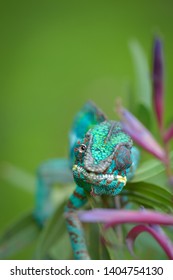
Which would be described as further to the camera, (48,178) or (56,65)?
(56,65)

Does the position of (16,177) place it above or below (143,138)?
above

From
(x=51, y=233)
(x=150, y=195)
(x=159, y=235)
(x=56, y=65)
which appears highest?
(x=56, y=65)


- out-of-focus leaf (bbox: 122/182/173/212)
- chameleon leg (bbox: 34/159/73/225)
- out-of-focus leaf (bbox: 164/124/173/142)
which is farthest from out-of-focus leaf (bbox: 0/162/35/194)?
out-of-focus leaf (bbox: 164/124/173/142)

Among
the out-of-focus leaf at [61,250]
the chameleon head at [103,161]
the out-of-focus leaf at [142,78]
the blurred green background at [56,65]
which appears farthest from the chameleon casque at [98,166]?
the blurred green background at [56,65]

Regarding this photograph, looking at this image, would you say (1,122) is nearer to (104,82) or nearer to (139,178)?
(104,82)

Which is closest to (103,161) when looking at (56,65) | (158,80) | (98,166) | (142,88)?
(98,166)

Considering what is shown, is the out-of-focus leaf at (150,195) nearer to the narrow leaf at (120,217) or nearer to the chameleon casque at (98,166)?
the chameleon casque at (98,166)

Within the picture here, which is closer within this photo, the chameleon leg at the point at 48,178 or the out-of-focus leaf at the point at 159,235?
the out-of-focus leaf at the point at 159,235

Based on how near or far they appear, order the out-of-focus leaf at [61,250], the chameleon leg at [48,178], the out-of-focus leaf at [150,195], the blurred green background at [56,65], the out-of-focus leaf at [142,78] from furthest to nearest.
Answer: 1. the blurred green background at [56,65]
2. the chameleon leg at [48,178]
3. the out-of-focus leaf at [142,78]
4. the out-of-focus leaf at [61,250]
5. the out-of-focus leaf at [150,195]

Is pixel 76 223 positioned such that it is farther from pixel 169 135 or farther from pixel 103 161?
pixel 169 135
